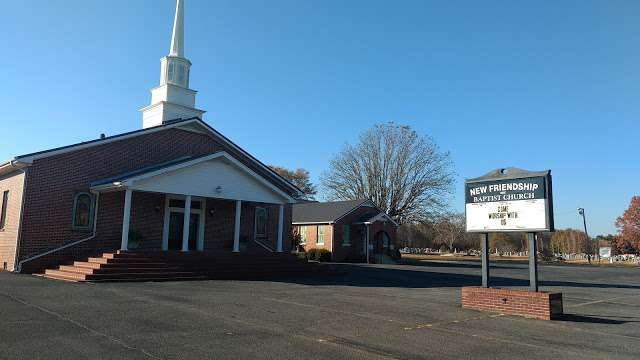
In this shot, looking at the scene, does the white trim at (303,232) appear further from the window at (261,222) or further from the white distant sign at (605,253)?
A: the white distant sign at (605,253)

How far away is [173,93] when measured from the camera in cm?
2825

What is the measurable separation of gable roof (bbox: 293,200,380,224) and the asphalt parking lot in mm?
24578

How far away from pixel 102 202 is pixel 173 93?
30.2ft

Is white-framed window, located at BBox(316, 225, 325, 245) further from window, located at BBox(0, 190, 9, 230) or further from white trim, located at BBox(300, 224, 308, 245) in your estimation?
window, located at BBox(0, 190, 9, 230)

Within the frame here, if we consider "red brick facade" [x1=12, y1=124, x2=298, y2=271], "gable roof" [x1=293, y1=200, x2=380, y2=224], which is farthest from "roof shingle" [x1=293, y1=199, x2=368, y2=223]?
"red brick facade" [x1=12, y1=124, x2=298, y2=271]

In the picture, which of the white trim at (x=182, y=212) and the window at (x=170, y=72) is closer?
the white trim at (x=182, y=212)

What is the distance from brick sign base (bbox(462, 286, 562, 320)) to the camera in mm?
11352

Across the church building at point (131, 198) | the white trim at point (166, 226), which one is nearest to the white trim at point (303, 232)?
the church building at point (131, 198)

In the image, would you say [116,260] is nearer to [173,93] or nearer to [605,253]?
[173,93]

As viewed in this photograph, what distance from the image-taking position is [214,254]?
21188 millimetres

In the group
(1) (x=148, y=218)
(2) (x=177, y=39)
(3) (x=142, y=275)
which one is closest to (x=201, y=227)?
(1) (x=148, y=218)

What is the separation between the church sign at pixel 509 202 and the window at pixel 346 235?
25632 mm

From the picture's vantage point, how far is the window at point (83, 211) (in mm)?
20688

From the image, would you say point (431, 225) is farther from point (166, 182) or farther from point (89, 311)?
point (89, 311)
